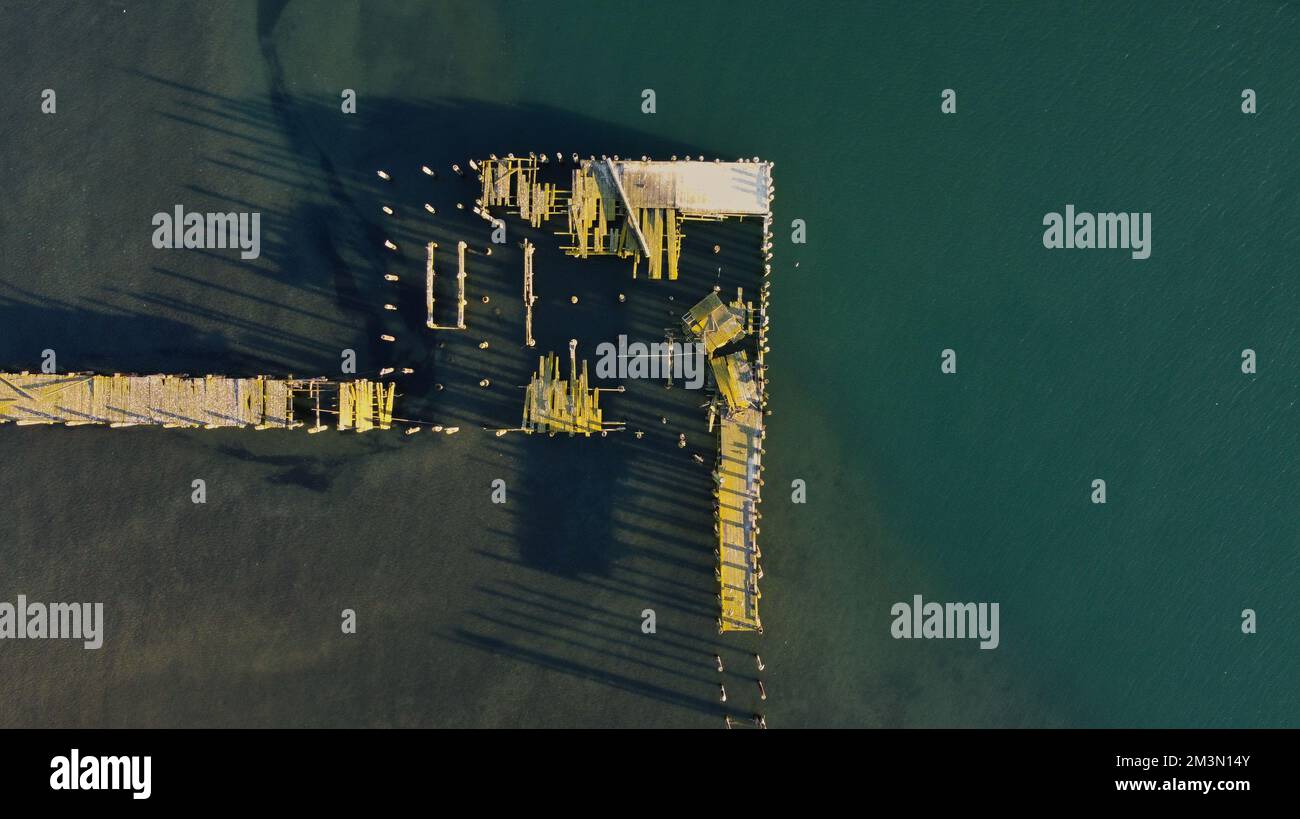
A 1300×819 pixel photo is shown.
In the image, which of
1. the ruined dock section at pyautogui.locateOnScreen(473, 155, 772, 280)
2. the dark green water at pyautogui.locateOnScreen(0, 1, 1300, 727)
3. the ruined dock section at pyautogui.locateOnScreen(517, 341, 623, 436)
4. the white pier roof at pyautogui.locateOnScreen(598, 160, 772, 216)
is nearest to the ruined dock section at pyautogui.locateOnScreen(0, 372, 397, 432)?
the dark green water at pyautogui.locateOnScreen(0, 1, 1300, 727)

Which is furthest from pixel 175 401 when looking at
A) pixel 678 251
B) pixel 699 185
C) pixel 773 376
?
pixel 773 376

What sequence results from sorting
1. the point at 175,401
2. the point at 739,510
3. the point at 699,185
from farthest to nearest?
the point at 739,510 < the point at 699,185 < the point at 175,401

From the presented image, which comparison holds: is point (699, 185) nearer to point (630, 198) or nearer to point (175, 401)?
point (630, 198)

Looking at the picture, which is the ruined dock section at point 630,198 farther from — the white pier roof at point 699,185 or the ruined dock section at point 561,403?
the ruined dock section at point 561,403

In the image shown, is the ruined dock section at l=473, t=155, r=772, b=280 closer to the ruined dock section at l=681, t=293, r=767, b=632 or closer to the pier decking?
the ruined dock section at l=681, t=293, r=767, b=632

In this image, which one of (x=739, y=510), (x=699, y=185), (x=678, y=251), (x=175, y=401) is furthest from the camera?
(x=678, y=251)

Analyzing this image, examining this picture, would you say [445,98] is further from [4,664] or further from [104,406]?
[4,664]
